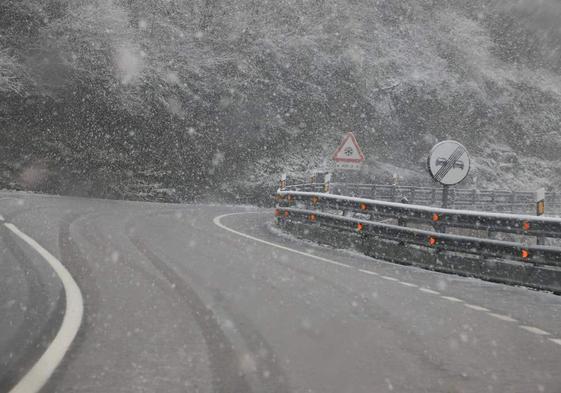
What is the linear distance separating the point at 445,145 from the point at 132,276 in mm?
7017

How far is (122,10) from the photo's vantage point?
38719mm

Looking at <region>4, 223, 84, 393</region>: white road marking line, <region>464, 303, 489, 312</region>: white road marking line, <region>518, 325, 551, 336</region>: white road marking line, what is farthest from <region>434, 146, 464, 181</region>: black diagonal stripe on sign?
<region>4, 223, 84, 393</region>: white road marking line

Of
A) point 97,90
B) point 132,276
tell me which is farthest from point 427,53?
point 132,276

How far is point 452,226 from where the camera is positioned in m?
12.0

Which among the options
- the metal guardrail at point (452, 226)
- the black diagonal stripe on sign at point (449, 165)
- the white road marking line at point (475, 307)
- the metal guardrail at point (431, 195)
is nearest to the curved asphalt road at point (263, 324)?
the white road marking line at point (475, 307)

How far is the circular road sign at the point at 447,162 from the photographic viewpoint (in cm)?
1295

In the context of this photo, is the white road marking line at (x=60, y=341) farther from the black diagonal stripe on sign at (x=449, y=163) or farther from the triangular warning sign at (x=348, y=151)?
the triangular warning sign at (x=348, y=151)

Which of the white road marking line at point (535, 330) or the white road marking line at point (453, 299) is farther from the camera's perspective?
the white road marking line at point (453, 299)

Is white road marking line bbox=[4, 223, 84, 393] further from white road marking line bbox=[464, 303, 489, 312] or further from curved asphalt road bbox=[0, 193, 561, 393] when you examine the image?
white road marking line bbox=[464, 303, 489, 312]

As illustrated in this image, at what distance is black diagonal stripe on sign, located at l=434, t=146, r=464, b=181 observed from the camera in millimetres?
13008

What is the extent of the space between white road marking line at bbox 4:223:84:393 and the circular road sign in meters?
7.27

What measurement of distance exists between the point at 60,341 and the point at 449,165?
369 inches

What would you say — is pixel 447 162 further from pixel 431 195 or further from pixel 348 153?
pixel 431 195

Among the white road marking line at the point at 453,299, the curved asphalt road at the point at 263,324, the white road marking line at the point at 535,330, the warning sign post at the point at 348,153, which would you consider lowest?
the white road marking line at the point at 535,330
